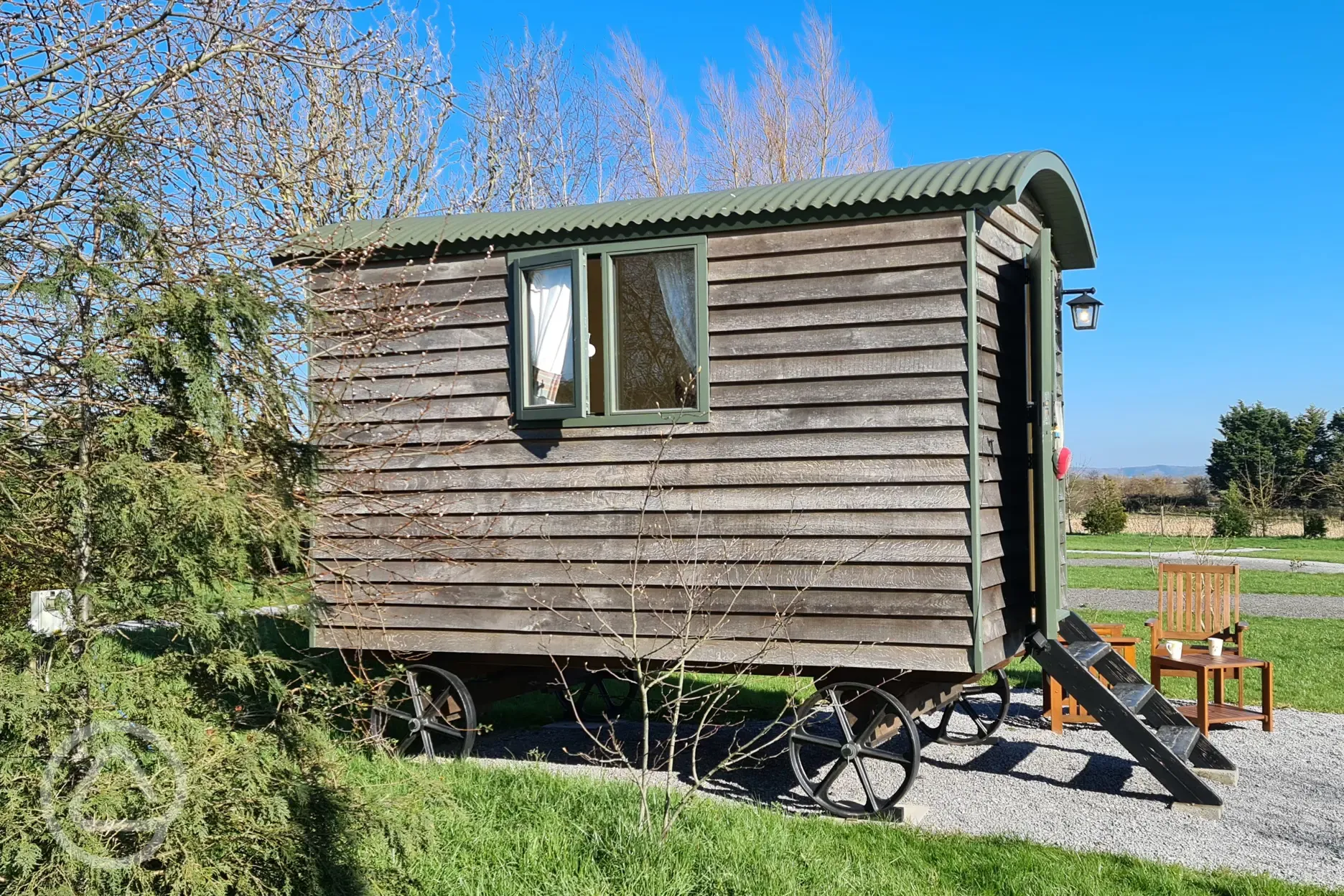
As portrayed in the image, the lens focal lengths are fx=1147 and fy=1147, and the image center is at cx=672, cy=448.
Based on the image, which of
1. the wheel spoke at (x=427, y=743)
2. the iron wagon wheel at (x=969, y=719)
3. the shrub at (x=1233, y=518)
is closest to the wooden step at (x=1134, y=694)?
the iron wagon wheel at (x=969, y=719)

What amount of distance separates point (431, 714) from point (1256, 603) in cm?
1251

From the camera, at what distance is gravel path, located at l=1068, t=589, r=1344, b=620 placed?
14.5 metres

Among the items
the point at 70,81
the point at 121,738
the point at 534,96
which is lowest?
the point at 121,738

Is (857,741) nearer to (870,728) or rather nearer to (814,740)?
(870,728)

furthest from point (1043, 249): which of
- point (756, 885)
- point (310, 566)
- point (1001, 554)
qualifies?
point (310, 566)

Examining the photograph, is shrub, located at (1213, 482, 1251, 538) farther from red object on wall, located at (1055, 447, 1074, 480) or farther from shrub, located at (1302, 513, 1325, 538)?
red object on wall, located at (1055, 447, 1074, 480)

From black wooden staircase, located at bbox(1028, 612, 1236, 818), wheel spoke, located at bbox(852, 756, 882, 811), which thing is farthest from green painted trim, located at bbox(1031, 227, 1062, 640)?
wheel spoke, located at bbox(852, 756, 882, 811)

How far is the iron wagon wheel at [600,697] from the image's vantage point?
862 cm

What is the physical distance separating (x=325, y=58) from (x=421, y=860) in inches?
136

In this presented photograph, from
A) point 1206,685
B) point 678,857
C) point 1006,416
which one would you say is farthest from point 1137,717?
point 678,857

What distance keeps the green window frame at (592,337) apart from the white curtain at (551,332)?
2.0 inches

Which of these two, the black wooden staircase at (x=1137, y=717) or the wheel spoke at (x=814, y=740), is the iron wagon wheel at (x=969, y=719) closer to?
the black wooden staircase at (x=1137, y=717)

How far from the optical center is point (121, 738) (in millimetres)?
3578

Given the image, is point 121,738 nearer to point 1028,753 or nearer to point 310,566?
point 310,566
